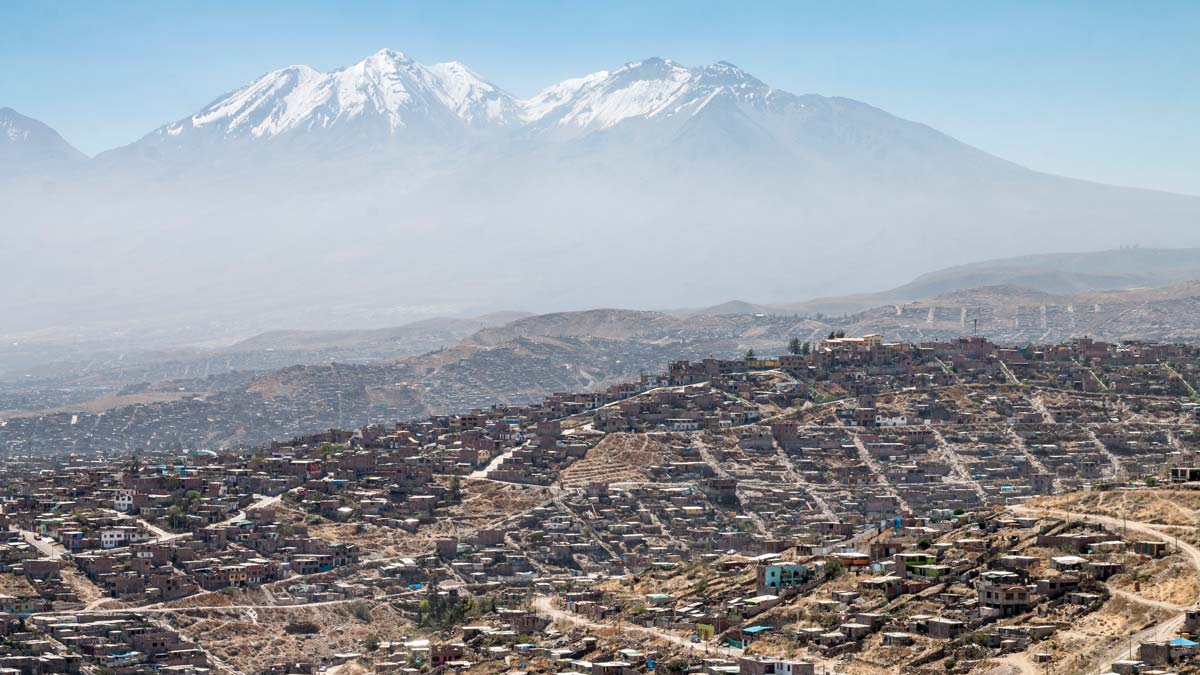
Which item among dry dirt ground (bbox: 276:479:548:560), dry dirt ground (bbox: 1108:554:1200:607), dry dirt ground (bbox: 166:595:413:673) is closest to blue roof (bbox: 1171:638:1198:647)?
dry dirt ground (bbox: 1108:554:1200:607)

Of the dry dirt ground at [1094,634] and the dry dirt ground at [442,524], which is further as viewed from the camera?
the dry dirt ground at [442,524]

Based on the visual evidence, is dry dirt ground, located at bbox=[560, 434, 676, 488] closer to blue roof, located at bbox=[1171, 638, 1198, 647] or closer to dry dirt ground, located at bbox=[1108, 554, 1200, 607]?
dry dirt ground, located at bbox=[1108, 554, 1200, 607]

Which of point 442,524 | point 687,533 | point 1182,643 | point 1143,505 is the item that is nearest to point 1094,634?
point 1182,643

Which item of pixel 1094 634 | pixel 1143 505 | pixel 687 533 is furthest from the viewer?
pixel 687 533

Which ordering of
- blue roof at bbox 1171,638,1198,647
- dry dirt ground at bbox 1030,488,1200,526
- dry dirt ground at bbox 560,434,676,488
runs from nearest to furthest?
blue roof at bbox 1171,638,1198,647
dry dirt ground at bbox 1030,488,1200,526
dry dirt ground at bbox 560,434,676,488

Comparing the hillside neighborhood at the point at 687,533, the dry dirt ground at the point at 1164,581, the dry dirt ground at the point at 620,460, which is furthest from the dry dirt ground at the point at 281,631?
the dry dirt ground at the point at 1164,581

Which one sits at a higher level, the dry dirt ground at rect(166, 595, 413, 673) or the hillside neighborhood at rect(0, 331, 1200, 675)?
the hillside neighborhood at rect(0, 331, 1200, 675)

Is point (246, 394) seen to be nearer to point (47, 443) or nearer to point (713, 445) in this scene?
point (47, 443)

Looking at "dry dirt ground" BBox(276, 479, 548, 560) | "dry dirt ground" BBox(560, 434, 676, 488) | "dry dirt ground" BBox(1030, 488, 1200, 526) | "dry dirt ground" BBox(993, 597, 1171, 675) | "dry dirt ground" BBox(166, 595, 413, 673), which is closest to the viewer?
"dry dirt ground" BBox(993, 597, 1171, 675)

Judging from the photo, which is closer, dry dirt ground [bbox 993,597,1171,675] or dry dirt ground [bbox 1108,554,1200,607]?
dry dirt ground [bbox 993,597,1171,675]

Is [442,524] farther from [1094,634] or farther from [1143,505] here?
[1094,634]

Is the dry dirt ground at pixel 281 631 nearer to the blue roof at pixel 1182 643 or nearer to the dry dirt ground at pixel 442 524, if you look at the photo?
the dry dirt ground at pixel 442 524

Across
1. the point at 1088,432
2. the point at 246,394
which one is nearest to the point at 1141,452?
the point at 1088,432
